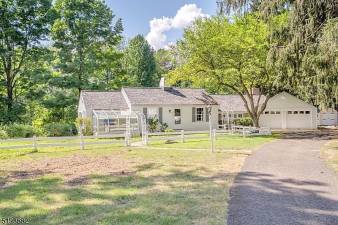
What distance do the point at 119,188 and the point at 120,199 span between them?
110 centimetres

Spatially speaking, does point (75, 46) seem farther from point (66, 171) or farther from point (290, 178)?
point (290, 178)

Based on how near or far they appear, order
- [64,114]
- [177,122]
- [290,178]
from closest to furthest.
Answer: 1. [290,178]
2. [177,122]
3. [64,114]

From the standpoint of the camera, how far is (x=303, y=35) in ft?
47.1

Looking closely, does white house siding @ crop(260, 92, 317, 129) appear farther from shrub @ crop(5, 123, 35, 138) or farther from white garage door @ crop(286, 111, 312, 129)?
shrub @ crop(5, 123, 35, 138)

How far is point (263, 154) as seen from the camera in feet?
51.2

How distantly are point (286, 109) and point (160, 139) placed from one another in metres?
20.9

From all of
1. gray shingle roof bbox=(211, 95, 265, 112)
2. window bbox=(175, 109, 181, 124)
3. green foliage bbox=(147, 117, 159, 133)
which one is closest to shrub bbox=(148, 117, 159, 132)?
green foliage bbox=(147, 117, 159, 133)

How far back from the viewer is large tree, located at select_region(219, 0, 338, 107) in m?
13.3

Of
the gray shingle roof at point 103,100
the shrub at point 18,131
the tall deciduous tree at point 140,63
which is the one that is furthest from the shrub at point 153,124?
the tall deciduous tree at point 140,63

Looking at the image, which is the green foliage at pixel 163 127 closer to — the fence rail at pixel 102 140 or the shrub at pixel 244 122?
the fence rail at pixel 102 140

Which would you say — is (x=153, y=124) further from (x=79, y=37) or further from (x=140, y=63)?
(x=140, y=63)

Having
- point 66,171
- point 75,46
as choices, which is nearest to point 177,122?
point 75,46

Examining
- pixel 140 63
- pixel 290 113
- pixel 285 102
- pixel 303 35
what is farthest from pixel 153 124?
pixel 140 63

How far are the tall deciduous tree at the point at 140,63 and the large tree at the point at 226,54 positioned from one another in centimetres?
2090
